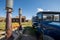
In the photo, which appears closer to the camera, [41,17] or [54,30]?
[54,30]

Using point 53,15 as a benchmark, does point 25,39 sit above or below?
below

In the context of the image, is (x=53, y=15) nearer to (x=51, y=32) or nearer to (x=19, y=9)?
(x=51, y=32)

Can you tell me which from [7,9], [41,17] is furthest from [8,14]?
[41,17]

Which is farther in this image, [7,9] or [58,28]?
[7,9]

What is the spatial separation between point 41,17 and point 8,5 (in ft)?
7.16

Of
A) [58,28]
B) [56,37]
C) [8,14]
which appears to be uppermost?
[8,14]

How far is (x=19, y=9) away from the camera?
10172 mm

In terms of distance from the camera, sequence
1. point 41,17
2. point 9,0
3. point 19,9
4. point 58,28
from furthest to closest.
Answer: point 19,9 → point 41,17 → point 9,0 → point 58,28

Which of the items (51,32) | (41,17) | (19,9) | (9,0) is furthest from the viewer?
(19,9)

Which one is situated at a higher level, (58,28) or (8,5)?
(8,5)

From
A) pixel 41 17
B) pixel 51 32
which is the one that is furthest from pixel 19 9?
pixel 51 32

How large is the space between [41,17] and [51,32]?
2114 millimetres

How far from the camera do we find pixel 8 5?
15.9 feet

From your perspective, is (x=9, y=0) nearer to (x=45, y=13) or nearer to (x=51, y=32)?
(x=51, y=32)
